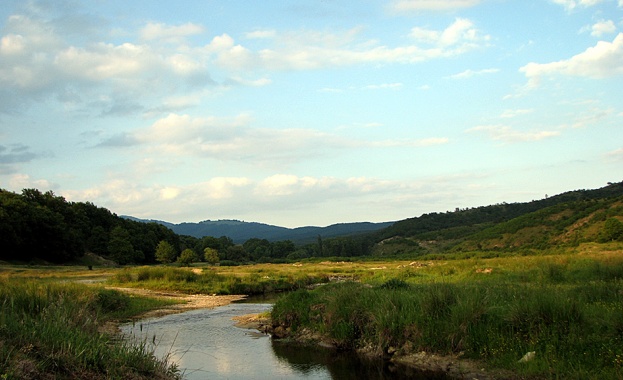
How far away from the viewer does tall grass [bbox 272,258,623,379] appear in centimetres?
1195

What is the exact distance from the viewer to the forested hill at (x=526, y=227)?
2478 inches

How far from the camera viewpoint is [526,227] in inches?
3177

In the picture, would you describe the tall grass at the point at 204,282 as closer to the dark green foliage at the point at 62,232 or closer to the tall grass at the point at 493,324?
the tall grass at the point at 493,324

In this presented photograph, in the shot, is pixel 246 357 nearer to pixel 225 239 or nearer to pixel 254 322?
pixel 254 322

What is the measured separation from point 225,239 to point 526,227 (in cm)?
10864

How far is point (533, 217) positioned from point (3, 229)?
287 ft

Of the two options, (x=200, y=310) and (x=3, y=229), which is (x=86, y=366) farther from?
(x=3, y=229)

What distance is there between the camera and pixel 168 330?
71.8ft

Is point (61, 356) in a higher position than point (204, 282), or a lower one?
higher

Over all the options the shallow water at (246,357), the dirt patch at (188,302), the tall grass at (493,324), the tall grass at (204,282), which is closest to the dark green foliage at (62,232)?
Answer: the tall grass at (204,282)

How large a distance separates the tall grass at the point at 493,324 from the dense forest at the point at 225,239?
43.2 m

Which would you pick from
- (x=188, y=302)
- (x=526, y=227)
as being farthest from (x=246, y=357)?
(x=526, y=227)

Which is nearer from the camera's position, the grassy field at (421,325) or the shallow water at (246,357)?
the grassy field at (421,325)

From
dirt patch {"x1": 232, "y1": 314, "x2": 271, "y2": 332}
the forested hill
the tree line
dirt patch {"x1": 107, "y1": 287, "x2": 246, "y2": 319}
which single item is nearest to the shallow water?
dirt patch {"x1": 232, "y1": 314, "x2": 271, "y2": 332}
